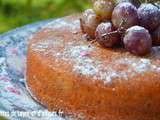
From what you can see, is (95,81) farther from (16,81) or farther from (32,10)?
(32,10)

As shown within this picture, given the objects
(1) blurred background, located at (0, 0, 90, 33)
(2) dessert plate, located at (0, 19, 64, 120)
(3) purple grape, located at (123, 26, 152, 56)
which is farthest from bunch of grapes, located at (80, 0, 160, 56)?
(1) blurred background, located at (0, 0, 90, 33)

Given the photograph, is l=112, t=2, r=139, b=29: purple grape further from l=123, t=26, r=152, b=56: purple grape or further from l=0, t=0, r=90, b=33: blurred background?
l=0, t=0, r=90, b=33: blurred background

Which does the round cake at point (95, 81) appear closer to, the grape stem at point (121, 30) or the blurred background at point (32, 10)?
the grape stem at point (121, 30)

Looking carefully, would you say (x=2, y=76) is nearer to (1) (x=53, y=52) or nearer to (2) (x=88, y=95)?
(1) (x=53, y=52)

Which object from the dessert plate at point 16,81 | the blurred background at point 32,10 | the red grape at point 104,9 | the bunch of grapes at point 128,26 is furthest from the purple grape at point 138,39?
the blurred background at point 32,10

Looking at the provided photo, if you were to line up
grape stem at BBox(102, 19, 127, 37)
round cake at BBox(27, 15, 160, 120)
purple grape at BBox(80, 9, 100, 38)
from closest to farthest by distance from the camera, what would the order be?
1. round cake at BBox(27, 15, 160, 120)
2. grape stem at BBox(102, 19, 127, 37)
3. purple grape at BBox(80, 9, 100, 38)

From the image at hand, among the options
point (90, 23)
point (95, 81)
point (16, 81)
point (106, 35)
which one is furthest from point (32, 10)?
point (95, 81)

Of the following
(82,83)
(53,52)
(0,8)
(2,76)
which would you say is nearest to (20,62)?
(2,76)
